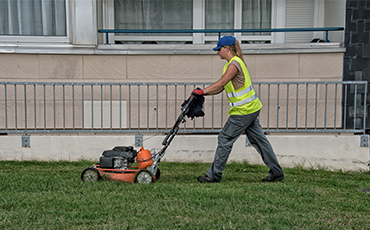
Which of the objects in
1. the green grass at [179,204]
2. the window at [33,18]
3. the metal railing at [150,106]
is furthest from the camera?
the window at [33,18]

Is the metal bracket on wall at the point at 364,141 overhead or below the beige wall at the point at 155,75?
below

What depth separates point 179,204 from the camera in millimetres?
4145

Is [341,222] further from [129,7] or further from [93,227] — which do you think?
[129,7]

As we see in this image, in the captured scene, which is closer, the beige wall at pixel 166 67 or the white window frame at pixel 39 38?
the beige wall at pixel 166 67

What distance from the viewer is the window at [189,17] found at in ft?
30.1

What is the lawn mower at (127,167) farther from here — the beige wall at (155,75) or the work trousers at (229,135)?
the beige wall at (155,75)

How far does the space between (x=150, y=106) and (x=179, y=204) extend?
13.4 ft

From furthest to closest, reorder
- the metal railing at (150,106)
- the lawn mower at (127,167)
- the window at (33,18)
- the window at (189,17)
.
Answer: the window at (189,17), the window at (33,18), the metal railing at (150,106), the lawn mower at (127,167)

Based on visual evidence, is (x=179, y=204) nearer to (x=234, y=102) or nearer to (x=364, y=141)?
(x=234, y=102)

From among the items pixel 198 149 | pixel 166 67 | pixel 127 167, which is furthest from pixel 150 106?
pixel 127 167

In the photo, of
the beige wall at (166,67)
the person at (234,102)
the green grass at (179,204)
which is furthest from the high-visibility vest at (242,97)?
the beige wall at (166,67)

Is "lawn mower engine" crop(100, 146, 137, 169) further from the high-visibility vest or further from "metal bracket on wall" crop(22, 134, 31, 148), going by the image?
"metal bracket on wall" crop(22, 134, 31, 148)

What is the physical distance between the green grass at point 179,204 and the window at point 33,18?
3.81 m

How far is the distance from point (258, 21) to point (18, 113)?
5627mm
